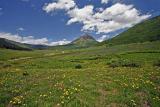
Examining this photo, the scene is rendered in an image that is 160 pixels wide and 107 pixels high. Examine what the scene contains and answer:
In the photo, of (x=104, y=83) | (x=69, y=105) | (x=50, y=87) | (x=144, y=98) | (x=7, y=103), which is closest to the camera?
(x=69, y=105)

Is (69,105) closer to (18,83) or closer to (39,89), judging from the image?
(39,89)

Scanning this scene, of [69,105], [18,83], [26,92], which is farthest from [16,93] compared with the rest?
[69,105]

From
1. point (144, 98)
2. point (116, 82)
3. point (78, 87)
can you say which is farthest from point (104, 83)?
point (144, 98)

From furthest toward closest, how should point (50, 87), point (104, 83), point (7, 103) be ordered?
point (104, 83) → point (50, 87) → point (7, 103)

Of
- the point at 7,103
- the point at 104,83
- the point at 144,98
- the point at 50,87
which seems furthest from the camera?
the point at 104,83

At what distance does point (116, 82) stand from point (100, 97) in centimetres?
582

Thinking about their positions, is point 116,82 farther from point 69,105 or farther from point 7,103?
point 7,103

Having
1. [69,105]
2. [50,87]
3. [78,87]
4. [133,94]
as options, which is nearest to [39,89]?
[50,87]

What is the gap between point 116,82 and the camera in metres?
25.7

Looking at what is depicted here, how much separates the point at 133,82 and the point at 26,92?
1043 cm

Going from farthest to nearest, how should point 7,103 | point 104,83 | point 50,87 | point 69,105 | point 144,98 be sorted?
point 104,83 < point 50,87 < point 144,98 < point 7,103 < point 69,105

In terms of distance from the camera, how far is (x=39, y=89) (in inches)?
871

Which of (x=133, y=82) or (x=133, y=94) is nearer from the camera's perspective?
(x=133, y=94)

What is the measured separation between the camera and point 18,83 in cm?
2564
